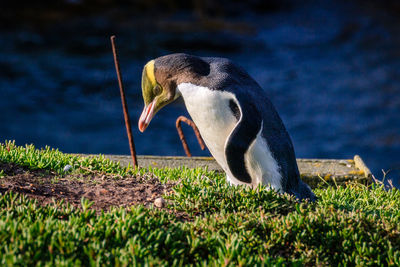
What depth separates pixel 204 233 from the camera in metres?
3.10

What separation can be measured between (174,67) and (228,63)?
37 centimetres

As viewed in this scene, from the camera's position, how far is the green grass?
2.73m

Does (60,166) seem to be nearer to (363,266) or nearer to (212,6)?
(363,266)

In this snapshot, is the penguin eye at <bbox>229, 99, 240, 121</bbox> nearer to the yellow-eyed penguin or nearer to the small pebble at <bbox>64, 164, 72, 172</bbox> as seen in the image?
the yellow-eyed penguin

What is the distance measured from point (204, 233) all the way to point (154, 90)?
116 centimetres

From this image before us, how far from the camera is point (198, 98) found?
3.60m

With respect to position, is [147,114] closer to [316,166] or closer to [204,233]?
[204,233]

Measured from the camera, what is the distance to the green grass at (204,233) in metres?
2.73

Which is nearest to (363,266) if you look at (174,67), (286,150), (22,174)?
(286,150)

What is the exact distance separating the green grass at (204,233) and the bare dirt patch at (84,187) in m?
0.13

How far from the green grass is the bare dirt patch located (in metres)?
0.13

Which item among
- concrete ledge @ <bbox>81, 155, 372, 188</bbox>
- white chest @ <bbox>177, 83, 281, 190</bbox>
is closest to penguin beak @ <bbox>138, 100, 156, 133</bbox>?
white chest @ <bbox>177, 83, 281, 190</bbox>

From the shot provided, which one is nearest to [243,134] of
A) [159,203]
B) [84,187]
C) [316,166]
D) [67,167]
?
[159,203]

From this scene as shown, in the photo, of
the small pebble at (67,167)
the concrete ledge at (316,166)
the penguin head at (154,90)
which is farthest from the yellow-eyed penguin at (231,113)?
the concrete ledge at (316,166)
